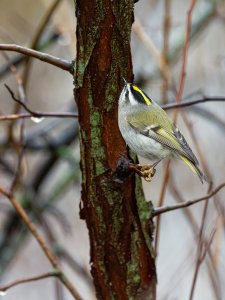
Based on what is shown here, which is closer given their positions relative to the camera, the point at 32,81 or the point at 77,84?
the point at 77,84

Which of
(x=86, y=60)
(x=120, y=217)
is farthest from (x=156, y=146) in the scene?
(x=86, y=60)

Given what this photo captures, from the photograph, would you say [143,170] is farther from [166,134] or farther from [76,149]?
[76,149]

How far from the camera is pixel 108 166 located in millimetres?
1083

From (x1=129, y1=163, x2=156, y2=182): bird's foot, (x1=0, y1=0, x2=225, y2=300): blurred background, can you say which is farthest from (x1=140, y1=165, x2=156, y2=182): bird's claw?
(x1=0, y1=0, x2=225, y2=300): blurred background

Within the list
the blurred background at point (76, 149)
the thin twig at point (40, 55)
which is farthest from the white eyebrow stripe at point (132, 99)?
the blurred background at point (76, 149)

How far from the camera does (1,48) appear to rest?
1029mm

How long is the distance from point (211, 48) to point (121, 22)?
2921 mm

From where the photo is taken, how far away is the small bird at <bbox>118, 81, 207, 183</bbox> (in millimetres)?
1177

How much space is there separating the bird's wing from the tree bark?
8.4 inches

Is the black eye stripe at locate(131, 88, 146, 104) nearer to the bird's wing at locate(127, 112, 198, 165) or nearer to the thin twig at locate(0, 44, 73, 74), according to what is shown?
the bird's wing at locate(127, 112, 198, 165)

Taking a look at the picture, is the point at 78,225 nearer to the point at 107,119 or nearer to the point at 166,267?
the point at 166,267

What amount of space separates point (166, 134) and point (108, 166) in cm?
32

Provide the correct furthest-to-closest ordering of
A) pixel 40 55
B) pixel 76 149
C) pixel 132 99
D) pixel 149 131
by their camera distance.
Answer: pixel 76 149
pixel 149 131
pixel 132 99
pixel 40 55

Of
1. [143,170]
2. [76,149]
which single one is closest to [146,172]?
[143,170]
